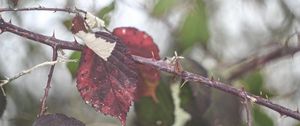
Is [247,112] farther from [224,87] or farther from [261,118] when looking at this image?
[261,118]

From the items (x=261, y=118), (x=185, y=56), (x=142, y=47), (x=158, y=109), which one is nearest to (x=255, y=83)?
(x=261, y=118)

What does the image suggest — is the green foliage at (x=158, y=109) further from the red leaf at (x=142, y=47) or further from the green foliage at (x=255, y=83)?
the green foliage at (x=255, y=83)

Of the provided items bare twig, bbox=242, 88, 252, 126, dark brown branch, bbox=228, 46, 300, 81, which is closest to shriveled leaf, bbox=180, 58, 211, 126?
bare twig, bbox=242, 88, 252, 126

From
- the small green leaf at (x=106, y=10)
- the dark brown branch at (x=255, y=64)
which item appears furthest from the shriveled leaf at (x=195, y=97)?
the dark brown branch at (x=255, y=64)

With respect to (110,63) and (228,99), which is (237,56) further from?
(110,63)

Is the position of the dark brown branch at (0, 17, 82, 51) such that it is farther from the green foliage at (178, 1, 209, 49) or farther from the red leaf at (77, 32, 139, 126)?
the green foliage at (178, 1, 209, 49)
